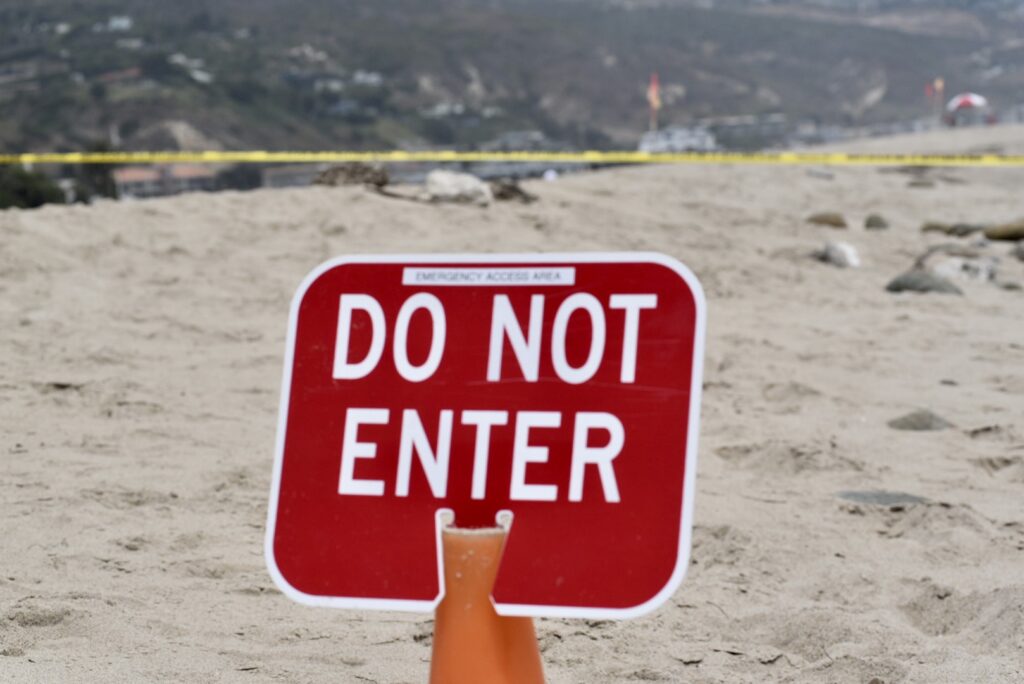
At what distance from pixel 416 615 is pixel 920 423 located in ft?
8.82

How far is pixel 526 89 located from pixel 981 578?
62.0m

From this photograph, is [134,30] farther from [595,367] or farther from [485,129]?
[595,367]

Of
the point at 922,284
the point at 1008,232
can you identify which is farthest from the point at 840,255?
the point at 1008,232

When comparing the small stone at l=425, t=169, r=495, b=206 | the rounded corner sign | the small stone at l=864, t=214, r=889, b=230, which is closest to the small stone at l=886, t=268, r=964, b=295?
the small stone at l=425, t=169, r=495, b=206

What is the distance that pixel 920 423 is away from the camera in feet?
18.0

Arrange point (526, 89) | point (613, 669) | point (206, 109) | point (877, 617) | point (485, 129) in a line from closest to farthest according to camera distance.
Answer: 1. point (613, 669)
2. point (877, 617)
3. point (206, 109)
4. point (485, 129)
5. point (526, 89)

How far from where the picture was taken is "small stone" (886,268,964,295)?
341 inches

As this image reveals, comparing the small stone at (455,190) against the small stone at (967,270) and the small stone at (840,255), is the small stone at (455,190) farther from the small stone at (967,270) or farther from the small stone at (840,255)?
the small stone at (967,270)

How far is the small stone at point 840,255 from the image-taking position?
9.82 m

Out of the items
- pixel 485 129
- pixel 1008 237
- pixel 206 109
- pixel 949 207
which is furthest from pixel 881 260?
pixel 485 129

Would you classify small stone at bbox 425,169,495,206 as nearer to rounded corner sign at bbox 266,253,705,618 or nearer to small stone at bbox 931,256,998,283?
small stone at bbox 931,256,998,283

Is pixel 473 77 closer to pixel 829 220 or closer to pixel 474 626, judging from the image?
pixel 829 220

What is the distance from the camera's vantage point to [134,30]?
5428cm

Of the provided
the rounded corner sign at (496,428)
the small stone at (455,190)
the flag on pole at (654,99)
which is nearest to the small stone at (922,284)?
the small stone at (455,190)
